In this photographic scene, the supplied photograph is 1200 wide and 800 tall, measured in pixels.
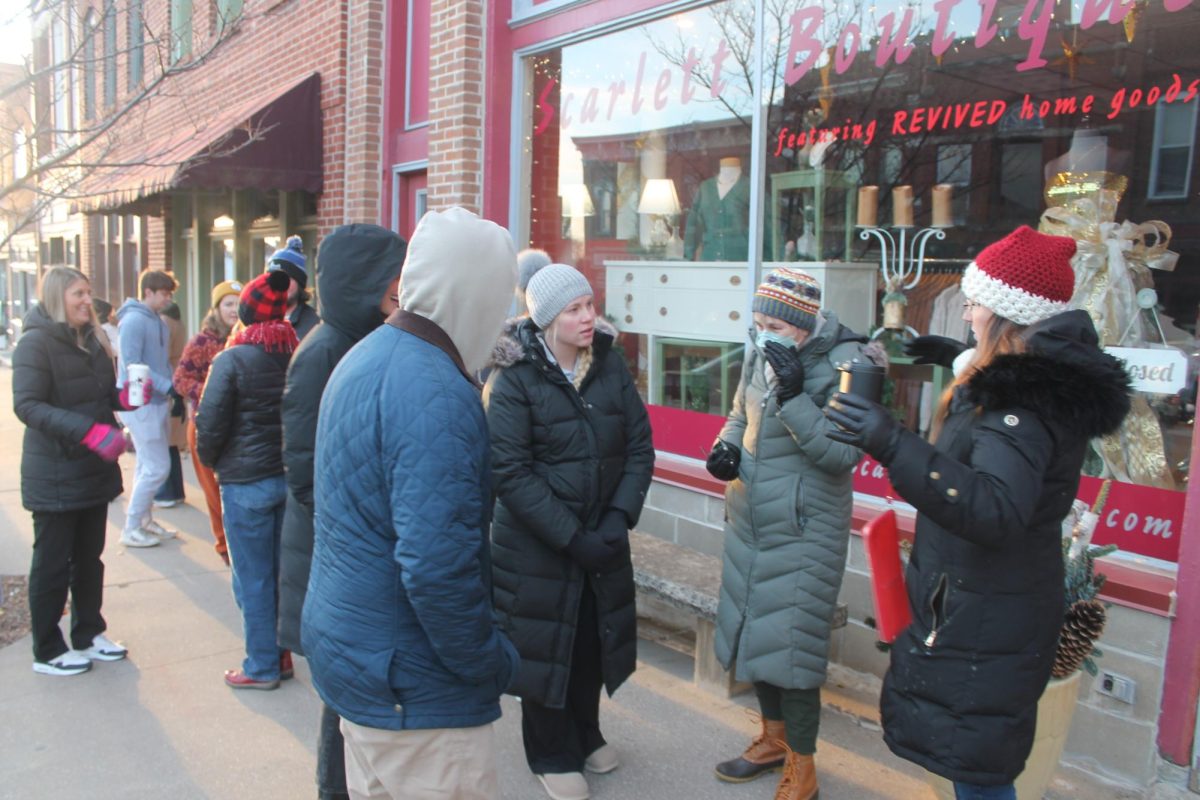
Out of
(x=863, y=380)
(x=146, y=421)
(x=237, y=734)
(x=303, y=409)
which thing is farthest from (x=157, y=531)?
(x=863, y=380)

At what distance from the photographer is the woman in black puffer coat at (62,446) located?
14.0 ft

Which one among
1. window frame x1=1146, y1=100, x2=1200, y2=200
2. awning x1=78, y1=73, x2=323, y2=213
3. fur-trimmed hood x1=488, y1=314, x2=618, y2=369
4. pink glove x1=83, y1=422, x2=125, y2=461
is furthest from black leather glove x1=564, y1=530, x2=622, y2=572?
awning x1=78, y1=73, x2=323, y2=213

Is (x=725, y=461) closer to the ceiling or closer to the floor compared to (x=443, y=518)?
closer to the floor

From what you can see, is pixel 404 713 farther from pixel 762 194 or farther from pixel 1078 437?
pixel 762 194

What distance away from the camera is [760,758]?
362 cm

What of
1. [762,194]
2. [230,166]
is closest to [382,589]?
[762,194]

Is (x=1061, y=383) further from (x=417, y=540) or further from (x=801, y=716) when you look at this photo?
(x=801, y=716)

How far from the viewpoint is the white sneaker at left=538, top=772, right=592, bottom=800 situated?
3.44 m

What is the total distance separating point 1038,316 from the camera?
2.31 m

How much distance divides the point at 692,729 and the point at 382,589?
7.59ft

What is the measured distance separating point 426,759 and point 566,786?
55.0 inches

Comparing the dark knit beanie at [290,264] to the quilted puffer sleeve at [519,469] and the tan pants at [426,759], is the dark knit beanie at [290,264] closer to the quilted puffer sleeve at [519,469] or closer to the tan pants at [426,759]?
the quilted puffer sleeve at [519,469]

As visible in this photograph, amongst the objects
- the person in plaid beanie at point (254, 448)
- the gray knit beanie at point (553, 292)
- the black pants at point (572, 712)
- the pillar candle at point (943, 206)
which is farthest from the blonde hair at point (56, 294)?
the pillar candle at point (943, 206)

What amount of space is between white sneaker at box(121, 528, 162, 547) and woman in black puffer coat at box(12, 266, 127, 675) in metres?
2.12
